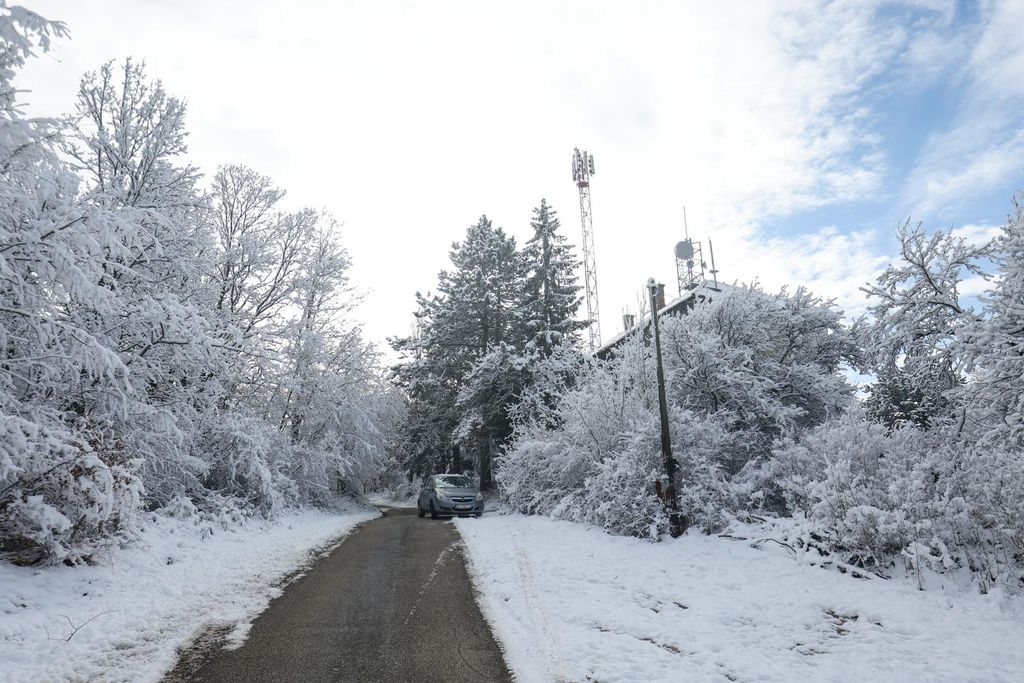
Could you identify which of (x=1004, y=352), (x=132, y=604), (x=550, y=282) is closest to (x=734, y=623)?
(x=1004, y=352)

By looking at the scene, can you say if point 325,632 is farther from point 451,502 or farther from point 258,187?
point 258,187

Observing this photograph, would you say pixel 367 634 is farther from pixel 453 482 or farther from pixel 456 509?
pixel 453 482

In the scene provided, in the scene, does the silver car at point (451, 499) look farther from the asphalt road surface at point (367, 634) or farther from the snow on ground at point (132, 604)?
the asphalt road surface at point (367, 634)

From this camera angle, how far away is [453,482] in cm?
2123

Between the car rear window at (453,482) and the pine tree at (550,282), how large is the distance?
9513 millimetres

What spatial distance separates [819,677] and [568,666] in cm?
239

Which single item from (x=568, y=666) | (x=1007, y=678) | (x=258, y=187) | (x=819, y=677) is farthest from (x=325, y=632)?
(x=258, y=187)

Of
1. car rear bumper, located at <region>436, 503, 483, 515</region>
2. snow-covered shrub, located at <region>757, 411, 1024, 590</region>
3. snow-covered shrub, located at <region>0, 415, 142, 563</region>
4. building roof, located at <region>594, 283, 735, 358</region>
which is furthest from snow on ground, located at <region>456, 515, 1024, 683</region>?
car rear bumper, located at <region>436, 503, 483, 515</region>

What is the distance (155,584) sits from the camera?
749 cm

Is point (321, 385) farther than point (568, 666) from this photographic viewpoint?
Yes

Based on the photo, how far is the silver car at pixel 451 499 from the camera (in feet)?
65.5

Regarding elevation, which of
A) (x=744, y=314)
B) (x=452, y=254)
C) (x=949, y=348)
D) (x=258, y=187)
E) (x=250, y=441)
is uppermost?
(x=452, y=254)

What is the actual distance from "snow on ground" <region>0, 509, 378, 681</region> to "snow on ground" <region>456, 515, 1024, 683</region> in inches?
132

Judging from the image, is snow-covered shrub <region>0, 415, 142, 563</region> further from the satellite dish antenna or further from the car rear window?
the satellite dish antenna
